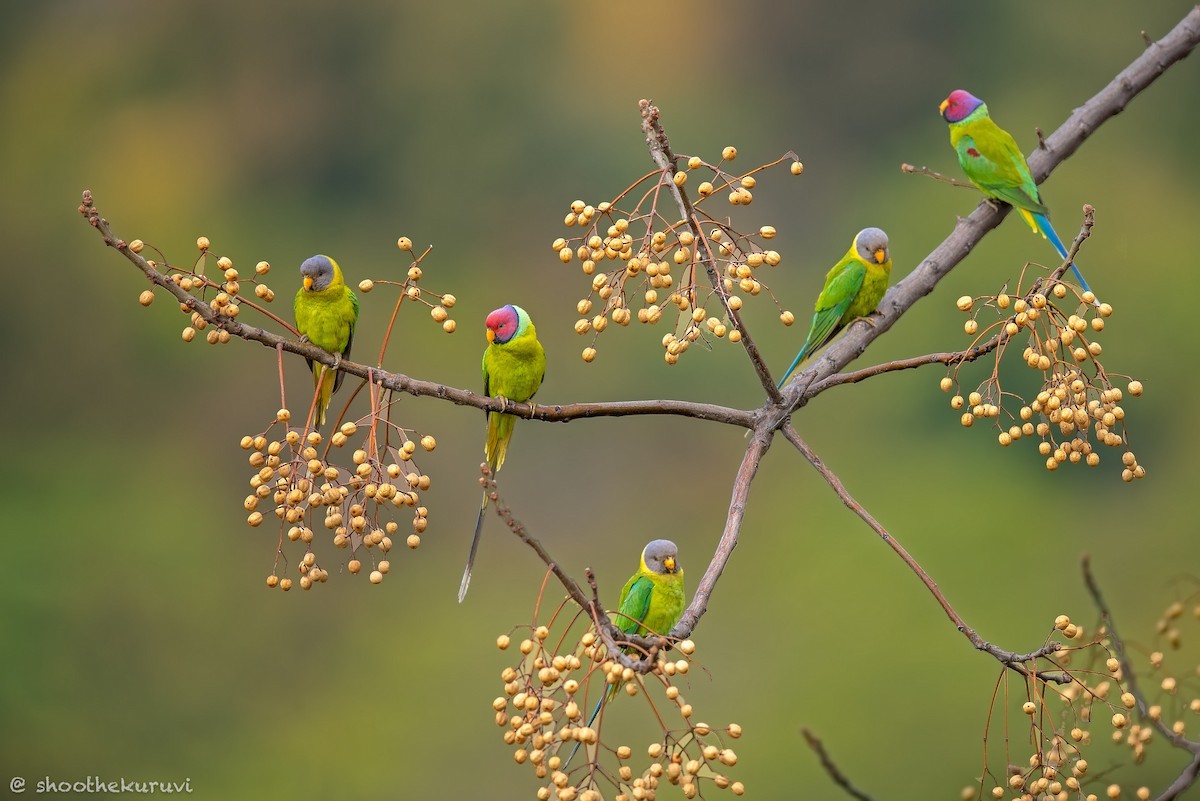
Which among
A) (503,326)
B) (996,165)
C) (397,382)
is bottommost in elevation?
(397,382)

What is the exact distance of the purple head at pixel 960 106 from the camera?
2.96 m

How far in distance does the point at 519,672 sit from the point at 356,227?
Answer: 4747 mm

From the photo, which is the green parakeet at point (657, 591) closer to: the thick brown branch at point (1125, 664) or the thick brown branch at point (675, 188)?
the thick brown branch at point (675, 188)

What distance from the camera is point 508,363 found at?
243 cm

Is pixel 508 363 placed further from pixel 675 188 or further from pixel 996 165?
pixel 996 165

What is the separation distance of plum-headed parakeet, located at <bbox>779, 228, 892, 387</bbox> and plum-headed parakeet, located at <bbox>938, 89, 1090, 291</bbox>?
28cm

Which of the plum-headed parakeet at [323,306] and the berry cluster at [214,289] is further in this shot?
the plum-headed parakeet at [323,306]

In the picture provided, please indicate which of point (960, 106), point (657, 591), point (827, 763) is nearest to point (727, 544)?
point (827, 763)

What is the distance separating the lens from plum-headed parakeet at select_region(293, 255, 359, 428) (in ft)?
8.06

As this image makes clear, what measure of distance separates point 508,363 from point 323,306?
1.42 feet

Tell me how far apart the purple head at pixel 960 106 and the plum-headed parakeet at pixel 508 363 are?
1337 millimetres

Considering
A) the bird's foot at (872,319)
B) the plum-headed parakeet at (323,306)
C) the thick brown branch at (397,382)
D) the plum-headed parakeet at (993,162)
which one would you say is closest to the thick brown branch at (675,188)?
the thick brown branch at (397,382)

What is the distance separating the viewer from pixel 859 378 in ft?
6.35

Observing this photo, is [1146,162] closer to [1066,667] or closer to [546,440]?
[546,440]
